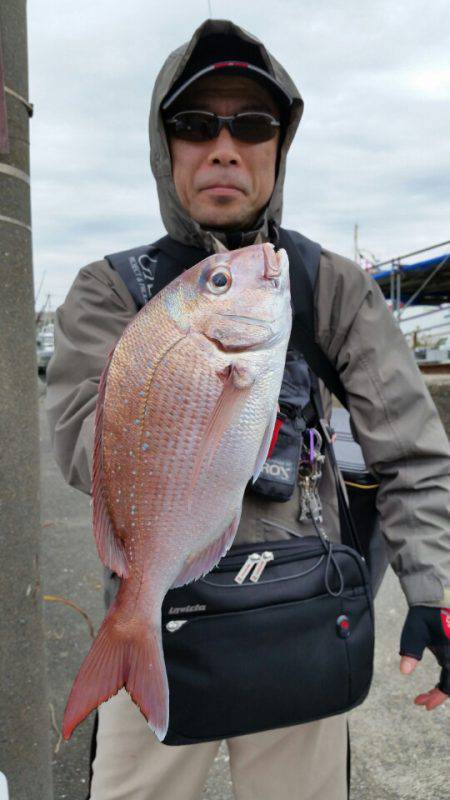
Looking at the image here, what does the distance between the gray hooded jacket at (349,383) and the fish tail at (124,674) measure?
47cm

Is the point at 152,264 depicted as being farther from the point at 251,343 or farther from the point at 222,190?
the point at 251,343

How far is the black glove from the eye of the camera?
162 centimetres

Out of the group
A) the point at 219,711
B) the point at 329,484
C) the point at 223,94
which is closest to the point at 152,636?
the point at 219,711

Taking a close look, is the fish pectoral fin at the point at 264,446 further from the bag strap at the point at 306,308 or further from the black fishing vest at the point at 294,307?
the bag strap at the point at 306,308

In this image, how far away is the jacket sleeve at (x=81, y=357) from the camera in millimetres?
1537

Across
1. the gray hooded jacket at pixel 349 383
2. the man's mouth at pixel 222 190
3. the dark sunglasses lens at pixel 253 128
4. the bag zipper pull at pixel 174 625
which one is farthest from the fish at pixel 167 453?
the dark sunglasses lens at pixel 253 128

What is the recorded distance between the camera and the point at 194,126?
1771 mm

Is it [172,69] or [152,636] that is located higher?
[172,69]

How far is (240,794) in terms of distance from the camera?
71.3 inches

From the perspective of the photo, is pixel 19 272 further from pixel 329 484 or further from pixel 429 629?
pixel 429 629

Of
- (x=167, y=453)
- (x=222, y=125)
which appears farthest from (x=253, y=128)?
(x=167, y=453)

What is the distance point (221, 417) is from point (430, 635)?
97 centimetres

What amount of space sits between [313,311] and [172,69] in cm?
88

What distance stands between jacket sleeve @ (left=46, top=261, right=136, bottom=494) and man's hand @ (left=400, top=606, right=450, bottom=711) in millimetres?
988
